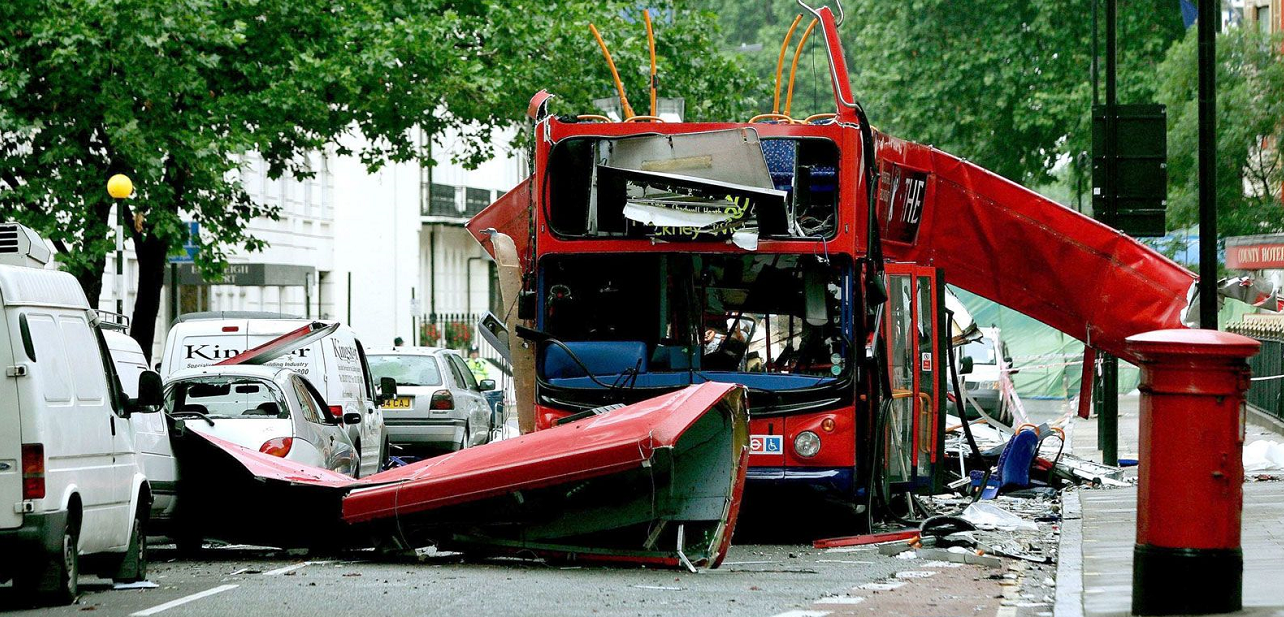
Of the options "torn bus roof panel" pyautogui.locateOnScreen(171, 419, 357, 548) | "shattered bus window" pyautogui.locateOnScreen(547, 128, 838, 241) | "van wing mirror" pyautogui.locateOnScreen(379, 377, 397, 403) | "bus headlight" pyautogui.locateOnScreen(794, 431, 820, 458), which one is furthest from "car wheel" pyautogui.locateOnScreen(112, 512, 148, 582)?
"van wing mirror" pyautogui.locateOnScreen(379, 377, 397, 403)

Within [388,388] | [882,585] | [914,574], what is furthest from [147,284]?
[882,585]

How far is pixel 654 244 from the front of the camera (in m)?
13.9

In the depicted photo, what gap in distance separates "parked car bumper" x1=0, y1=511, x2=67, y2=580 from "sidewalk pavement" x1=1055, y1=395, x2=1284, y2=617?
4954mm

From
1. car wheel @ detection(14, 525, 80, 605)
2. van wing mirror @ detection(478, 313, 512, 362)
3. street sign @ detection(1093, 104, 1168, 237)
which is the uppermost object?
street sign @ detection(1093, 104, 1168, 237)

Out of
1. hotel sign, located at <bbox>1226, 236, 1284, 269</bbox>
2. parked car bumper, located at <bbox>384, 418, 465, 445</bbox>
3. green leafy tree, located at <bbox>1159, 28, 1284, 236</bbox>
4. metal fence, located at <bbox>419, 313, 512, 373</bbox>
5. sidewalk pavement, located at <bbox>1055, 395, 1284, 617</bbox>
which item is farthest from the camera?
metal fence, located at <bbox>419, 313, 512, 373</bbox>

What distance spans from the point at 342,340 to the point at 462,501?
9.54 m

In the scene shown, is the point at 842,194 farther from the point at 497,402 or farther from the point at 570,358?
the point at 497,402

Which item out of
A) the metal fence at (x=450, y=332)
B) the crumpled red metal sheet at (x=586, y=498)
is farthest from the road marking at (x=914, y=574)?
the metal fence at (x=450, y=332)

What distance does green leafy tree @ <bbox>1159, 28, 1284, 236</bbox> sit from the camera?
32906 millimetres

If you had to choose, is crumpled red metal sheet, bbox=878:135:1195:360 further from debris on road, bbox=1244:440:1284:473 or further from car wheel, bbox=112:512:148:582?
car wheel, bbox=112:512:148:582

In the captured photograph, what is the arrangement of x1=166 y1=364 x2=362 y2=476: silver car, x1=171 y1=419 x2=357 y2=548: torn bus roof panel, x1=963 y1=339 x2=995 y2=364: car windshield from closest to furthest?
x1=171 y1=419 x2=357 y2=548: torn bus roof panel, x1=166 y1=364 x2=362 y2=476: silver car, x1=963 y1=339 x2=995 y2=364: car windshield

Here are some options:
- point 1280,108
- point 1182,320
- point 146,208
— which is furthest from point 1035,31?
point 1182,320

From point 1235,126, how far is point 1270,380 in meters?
6.13

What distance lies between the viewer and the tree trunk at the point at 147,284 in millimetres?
25688
